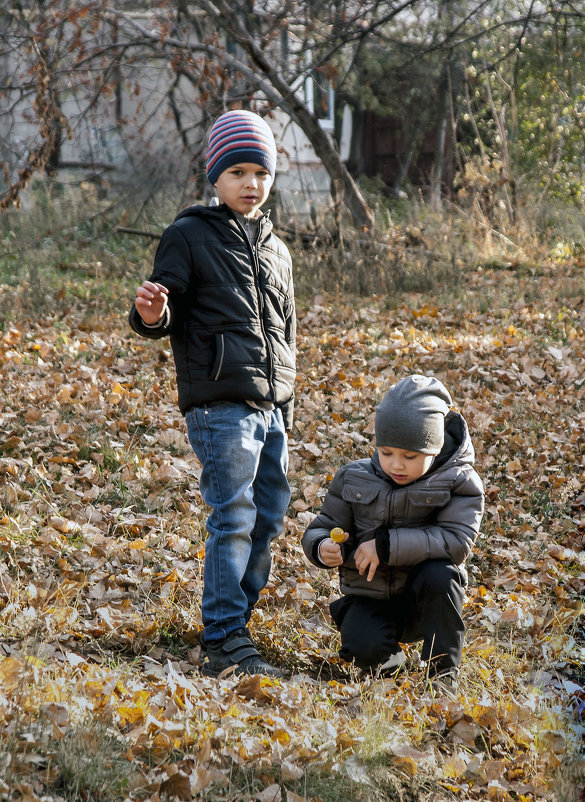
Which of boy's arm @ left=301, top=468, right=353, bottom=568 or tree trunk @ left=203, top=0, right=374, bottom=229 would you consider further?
tree trunk @ left=203, top=0, right=374, bottom=229

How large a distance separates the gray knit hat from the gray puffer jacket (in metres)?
0.16

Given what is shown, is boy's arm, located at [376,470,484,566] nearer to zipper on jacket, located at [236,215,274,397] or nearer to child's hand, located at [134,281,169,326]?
zipper on jacket, located at [236,215,274,397]

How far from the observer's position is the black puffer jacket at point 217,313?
11.1 feet

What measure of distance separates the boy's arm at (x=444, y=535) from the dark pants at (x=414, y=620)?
66 millimetres

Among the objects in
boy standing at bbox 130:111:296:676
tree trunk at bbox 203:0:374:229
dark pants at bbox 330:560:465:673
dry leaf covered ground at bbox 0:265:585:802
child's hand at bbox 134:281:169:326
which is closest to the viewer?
dry leaf covered ground at bbox 0:265:585:802

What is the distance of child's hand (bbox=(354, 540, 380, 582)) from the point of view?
128 inches

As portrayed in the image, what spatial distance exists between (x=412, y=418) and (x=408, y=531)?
45 centimetres

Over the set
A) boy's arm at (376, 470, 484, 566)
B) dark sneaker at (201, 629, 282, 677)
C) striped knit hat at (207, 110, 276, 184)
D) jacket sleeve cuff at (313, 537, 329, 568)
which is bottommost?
dark sneaker at (201, 629, 282, 677)

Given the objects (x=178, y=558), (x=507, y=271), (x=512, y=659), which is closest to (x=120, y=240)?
(x=507, y=271)

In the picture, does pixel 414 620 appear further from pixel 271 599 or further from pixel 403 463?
pixel 271 599

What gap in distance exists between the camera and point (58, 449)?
226 inches

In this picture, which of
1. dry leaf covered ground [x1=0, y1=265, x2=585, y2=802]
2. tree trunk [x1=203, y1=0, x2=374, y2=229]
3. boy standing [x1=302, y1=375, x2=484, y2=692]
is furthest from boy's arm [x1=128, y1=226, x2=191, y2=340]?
tree trunk [x1=203, y1=0, x2=374, y2=229]

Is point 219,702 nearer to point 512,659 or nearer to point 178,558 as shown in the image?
point 512,659

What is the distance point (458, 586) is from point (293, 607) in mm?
1111
